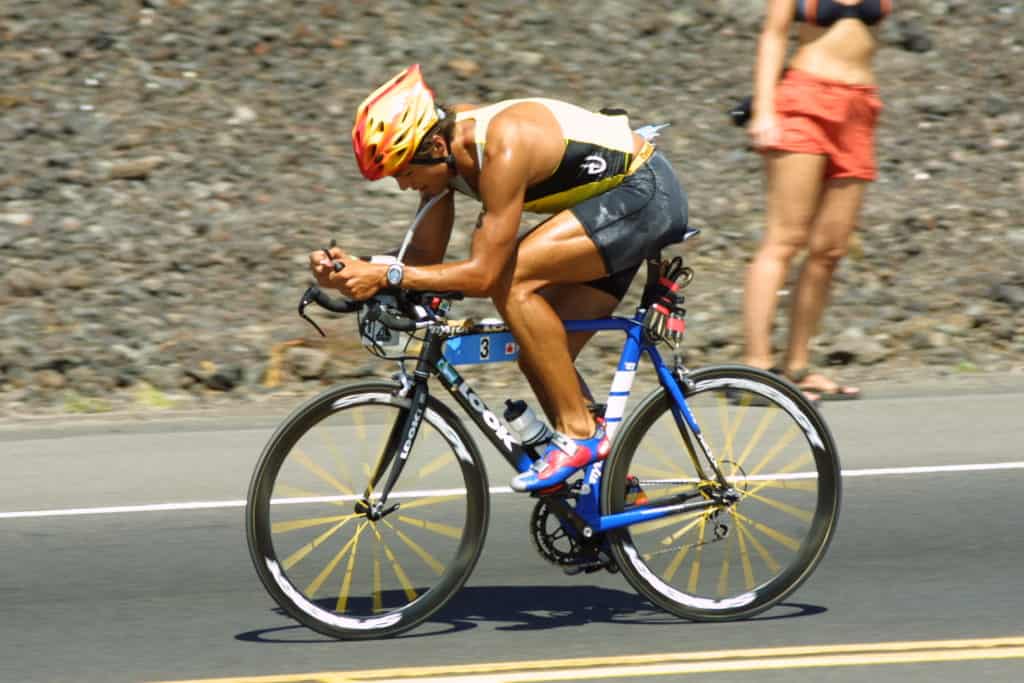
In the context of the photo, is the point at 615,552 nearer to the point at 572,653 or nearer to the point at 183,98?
the point at 572,653

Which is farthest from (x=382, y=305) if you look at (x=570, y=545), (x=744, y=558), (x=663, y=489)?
(x=744, y=558)

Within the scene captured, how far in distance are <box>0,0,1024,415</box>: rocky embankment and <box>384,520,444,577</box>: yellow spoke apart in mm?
A: 4520

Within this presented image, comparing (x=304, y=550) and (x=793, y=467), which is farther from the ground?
(x=793, y=467)

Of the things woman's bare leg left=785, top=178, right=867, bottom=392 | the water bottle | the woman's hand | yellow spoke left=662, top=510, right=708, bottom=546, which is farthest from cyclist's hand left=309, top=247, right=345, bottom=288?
woman's bare leg left=785, top=178, right=867, bottom=392

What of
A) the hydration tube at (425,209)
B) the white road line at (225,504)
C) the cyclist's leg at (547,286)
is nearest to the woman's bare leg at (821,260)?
the white road line at (225,504)

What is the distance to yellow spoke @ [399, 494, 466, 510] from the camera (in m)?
5.88

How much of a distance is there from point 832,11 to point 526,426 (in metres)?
3.58

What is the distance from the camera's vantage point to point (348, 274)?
18.3 feet

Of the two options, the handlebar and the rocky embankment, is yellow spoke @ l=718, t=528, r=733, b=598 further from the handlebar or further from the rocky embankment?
the rocky embankment

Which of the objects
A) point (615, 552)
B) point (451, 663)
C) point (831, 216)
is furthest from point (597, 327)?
point (831, 216)

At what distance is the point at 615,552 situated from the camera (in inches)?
236

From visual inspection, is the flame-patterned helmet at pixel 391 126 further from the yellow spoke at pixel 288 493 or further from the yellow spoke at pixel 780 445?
the yellow spoke at pixel 780 445

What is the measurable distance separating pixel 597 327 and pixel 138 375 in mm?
5152

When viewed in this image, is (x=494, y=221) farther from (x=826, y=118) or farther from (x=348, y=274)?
(x=826, y=118)
